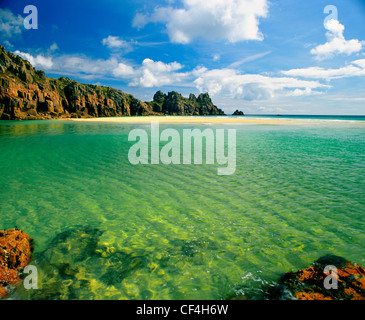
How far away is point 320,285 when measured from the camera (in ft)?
14.0

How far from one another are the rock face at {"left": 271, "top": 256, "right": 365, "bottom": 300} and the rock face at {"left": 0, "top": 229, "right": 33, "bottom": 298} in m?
6.70

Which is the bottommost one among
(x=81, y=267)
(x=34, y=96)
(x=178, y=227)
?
(x=81, y=267)

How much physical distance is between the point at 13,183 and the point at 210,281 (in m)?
13.3


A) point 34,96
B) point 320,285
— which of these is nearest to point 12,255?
point 320,285

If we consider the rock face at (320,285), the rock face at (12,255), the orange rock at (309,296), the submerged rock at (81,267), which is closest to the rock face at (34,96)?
the rock face at (12,255)

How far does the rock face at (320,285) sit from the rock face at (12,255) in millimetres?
6698

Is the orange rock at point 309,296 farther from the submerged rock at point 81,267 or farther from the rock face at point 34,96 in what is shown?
the rock face at point 34,96

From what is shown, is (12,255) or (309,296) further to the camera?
(12,255)

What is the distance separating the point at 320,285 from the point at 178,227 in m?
4.58

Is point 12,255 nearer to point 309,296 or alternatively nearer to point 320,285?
point 309,296

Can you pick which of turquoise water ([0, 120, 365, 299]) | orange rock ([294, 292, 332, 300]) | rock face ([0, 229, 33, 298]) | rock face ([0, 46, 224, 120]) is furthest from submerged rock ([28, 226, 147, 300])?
rock face ([0, 46, 224, 120])

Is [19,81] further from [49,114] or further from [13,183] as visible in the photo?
[13,183]

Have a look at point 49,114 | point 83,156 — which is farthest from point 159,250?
point 49,114
